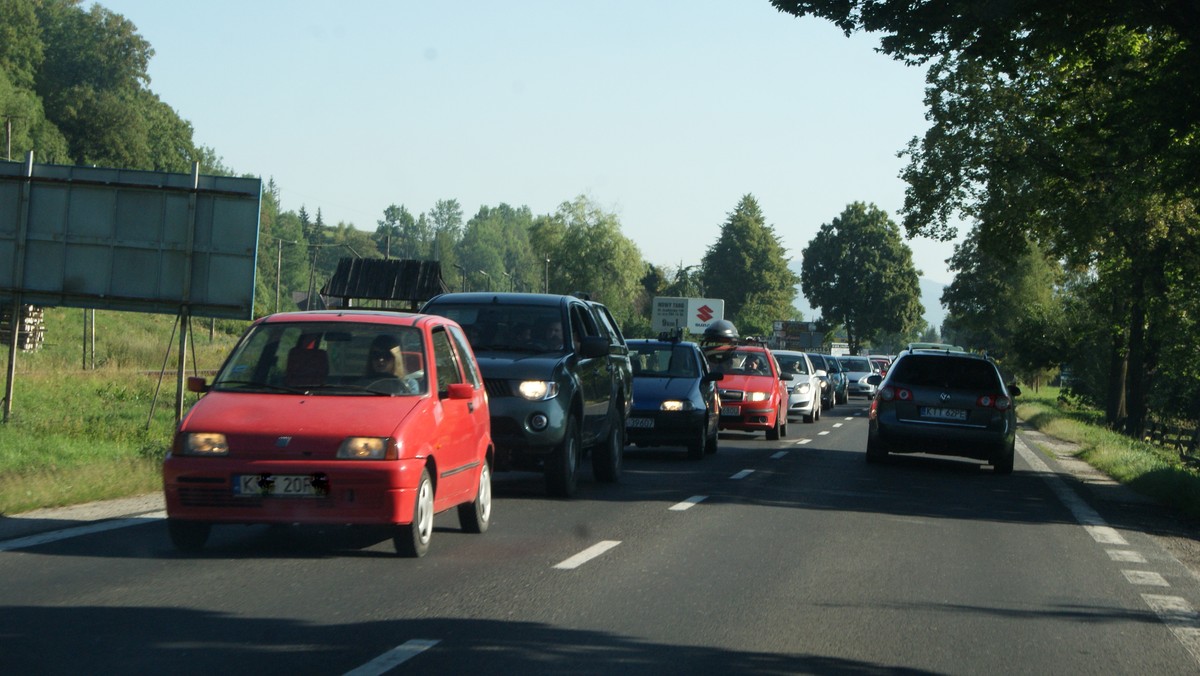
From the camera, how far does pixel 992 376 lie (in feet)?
65.7

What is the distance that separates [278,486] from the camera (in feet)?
28.7

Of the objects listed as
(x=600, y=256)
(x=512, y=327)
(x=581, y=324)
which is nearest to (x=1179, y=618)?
(x=512, y=327)

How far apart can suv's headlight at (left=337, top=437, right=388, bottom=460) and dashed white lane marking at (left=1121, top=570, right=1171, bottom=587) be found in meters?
4.93

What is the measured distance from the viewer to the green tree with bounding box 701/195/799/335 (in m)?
133

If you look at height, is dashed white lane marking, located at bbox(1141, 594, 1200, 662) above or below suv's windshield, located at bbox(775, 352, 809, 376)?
below

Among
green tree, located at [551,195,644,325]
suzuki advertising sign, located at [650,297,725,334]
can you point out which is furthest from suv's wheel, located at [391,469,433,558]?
green tree, located at [551,195,644,325]

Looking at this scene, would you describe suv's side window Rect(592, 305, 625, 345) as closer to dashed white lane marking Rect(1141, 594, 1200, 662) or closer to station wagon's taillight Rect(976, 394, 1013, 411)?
station wagon's taillight Rect(976, 394, 1013, 411)

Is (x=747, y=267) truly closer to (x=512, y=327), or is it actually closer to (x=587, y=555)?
(x=512, y=327)

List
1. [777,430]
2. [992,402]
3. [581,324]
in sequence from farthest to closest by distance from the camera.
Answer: [777,430] < [992,402] < [581,324]

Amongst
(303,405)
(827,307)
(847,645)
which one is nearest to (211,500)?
(303,405)

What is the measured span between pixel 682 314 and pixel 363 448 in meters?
65.5

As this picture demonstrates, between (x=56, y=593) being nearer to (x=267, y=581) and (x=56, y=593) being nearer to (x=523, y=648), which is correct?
(x=267, y=581)

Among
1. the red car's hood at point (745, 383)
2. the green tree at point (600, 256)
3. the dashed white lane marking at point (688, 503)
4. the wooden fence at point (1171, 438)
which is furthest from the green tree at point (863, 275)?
the dashed white lane marking at point (688, 503)

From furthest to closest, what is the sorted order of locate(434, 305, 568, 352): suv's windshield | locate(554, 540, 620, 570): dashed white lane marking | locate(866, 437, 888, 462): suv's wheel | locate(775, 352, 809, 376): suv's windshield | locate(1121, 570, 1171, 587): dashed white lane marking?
locate(775, 352, 809, 376): suv's windshield, locate(866, 437, 888, 462): suv's wheel, locate(434, 305, 568, 352): suv's windshield, locate(1121, 570, 1171, 587): dashed white lane marking, locate(554, 540, 620, 570): dashed white lane marking
